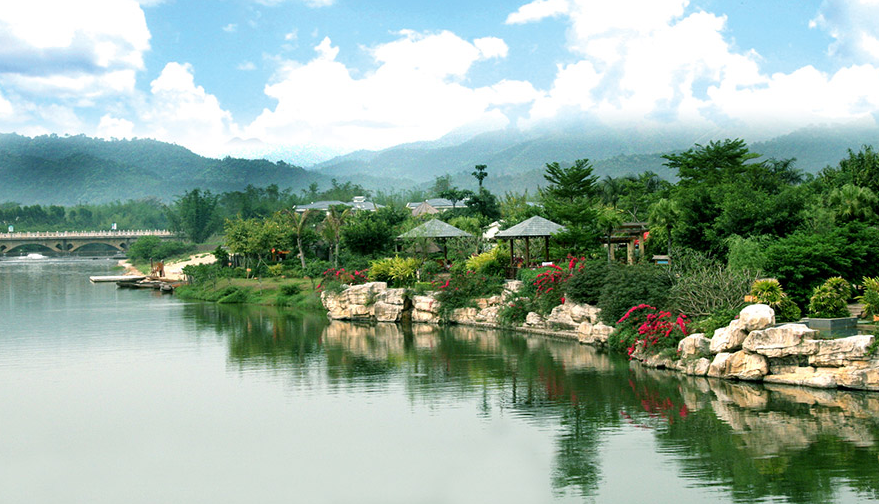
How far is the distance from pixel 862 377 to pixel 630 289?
5.71 m

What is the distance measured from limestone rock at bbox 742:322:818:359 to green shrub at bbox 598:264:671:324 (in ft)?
11.0

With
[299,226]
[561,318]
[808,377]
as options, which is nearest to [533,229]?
[561,318]

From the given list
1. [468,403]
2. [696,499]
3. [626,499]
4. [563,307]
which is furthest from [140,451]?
[563,307]

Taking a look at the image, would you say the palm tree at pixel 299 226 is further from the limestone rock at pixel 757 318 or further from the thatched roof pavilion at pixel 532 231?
the limestone rock at pixel 757 318

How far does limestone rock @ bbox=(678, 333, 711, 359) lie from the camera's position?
14891mm

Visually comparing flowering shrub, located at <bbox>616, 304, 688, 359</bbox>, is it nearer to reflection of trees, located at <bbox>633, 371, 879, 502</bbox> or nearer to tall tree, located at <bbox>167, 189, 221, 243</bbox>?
reflection of trees, located at <bbox>633, 371, 879, 502</bbox>

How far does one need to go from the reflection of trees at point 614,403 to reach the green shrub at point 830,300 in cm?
254

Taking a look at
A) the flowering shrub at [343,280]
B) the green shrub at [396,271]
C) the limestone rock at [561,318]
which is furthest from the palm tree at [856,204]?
the flowering shrub at [343,280]

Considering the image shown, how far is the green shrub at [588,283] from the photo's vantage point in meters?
19.4

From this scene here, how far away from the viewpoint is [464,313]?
2348 cm

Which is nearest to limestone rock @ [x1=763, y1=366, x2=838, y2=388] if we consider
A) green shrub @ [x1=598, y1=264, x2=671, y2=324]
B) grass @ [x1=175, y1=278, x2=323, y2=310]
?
green shrub @ [x1=598, y1=264, x2=671, y2=324]

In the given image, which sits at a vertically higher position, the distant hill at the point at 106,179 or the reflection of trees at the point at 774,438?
the distant hill at the point at 106,179

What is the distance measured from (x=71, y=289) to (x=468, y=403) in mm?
35250

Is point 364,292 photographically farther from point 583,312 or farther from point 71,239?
point 71,239
